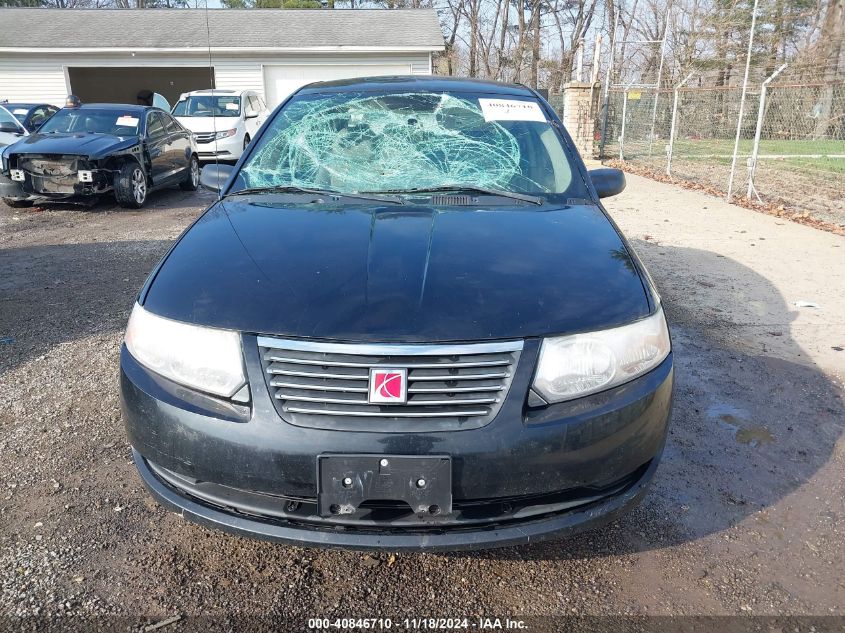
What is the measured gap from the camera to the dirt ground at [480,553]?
6.85 feet

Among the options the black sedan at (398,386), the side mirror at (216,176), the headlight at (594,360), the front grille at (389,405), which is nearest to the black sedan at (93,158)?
the side mirror at (216,176)

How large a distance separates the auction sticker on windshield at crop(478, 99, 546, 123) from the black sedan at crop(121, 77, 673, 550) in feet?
4.19

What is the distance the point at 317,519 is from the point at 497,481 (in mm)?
523

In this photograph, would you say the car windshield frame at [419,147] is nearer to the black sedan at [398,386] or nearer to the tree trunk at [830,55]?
the black sedan at [398,386]

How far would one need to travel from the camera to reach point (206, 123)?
47.4 feet

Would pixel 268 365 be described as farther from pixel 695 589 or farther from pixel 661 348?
pixel 695 589

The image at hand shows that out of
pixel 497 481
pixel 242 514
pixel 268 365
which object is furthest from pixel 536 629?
pixel 268 365

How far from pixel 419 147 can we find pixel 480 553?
195 cm

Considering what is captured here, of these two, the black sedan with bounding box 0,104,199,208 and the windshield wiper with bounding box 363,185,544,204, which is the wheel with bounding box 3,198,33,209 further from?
the windshield wiper with bounding box 363,185,544,204

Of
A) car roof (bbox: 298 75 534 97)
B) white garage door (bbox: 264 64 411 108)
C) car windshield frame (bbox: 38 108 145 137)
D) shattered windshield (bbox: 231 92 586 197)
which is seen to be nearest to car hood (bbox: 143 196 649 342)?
shattered windshield (bbox: 231 92 586 197)

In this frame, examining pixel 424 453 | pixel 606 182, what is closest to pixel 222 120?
pixel 606 182

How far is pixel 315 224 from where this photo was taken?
8.25 ft

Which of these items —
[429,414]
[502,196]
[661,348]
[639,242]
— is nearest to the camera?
[429,414]

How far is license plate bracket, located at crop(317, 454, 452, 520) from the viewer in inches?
69.5
